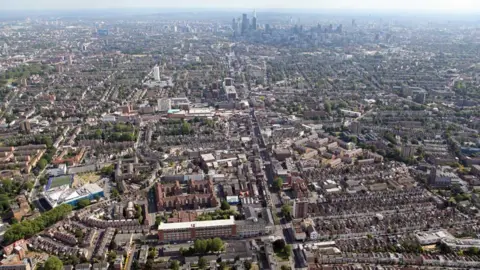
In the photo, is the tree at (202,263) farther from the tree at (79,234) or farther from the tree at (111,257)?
the tree at (79,234)

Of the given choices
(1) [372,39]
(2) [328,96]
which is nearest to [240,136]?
(2) [328,96]

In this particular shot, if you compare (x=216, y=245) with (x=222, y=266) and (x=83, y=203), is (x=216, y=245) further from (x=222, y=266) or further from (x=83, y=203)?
(x=83, y=203)

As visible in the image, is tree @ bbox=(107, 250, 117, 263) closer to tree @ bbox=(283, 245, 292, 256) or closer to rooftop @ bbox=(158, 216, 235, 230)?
rooftop @ bbox=(158, 216, 235, 230)

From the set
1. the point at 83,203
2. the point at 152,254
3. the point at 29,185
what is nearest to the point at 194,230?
the point at 152,254

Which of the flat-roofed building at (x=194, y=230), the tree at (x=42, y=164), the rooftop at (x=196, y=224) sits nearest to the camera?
the flat-roofed building at (x=194, y=230)

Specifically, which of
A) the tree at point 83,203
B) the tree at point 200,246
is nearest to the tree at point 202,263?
the tree at point 200,246

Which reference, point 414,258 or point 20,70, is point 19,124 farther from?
point 414,258
